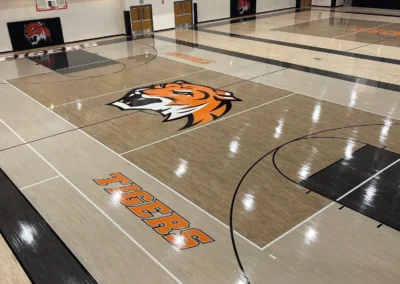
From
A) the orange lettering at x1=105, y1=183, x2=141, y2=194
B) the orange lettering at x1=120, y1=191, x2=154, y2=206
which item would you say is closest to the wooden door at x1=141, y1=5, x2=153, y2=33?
the orange lettering at x1=105, y1=183, x2=141, y2=194

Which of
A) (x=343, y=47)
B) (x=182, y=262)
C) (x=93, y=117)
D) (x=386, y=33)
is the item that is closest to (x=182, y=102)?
(x=93, y=117)

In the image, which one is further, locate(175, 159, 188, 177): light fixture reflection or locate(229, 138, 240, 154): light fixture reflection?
locate(229, 138, 240, 154): light fixture reflection

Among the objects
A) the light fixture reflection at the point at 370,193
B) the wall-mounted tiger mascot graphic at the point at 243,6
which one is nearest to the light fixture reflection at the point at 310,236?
the light fixture reflection at the point at 370,193

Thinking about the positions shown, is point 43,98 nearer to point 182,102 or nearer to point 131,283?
point 182,102

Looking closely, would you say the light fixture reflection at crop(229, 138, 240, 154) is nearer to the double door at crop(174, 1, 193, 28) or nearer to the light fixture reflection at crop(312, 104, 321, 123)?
the light fixture reflection at crop(312, 104, 321, 123)

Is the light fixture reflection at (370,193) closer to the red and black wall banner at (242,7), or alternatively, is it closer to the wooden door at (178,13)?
the wooden door at (178,13)

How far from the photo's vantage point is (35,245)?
4.34 m

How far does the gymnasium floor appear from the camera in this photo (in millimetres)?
4059

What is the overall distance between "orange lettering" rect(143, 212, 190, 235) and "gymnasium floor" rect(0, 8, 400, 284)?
0.07ft

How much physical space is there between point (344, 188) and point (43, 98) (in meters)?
6.66

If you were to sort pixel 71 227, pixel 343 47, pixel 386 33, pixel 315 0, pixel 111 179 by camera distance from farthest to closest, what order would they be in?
1. pixel 315 0
2. pixel 386 33
3. pixel 343 47
4. pixel 111 179
5. pixel 71 227

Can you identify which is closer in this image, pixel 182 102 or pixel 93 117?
pixel 93 117

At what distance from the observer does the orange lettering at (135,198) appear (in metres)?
5.02

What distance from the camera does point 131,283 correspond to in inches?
150
